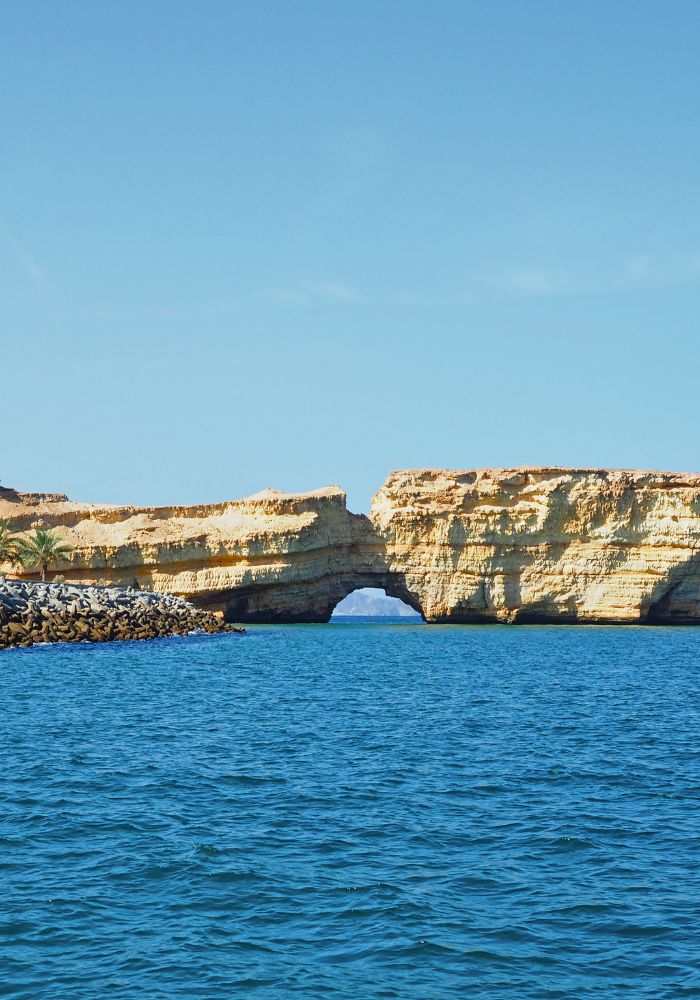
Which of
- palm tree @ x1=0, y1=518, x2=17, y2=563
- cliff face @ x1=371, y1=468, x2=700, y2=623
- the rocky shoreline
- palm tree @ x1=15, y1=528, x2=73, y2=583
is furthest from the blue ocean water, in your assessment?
cliff face @ x1=371, y1=468, x2=700, y2=623

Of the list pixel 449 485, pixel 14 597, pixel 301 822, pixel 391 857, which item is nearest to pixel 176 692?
pixel 301 822

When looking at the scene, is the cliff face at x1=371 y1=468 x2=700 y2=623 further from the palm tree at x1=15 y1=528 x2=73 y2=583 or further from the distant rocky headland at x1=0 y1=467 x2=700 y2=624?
the palm tree at x1=15 y1=528 x2=73 y2=583

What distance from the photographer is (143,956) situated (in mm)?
8844

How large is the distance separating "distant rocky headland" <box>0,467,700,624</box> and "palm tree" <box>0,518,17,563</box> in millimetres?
1608

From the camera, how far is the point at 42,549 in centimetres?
5659

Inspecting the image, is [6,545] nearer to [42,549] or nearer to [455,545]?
[42,549]

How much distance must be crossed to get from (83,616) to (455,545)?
78.5ft

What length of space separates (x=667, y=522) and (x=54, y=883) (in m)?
52.3

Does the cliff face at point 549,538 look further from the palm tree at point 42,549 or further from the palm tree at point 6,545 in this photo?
the palm tree at point 6,545

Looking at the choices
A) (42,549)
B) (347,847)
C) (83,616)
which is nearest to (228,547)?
(42,549)

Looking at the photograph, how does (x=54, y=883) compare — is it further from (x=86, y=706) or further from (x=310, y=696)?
(x=310, y=696)

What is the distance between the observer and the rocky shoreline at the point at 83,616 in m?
41.0

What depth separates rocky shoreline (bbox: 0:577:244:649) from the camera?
135 feet

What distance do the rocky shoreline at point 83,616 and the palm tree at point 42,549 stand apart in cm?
738
